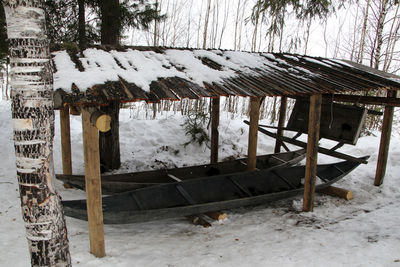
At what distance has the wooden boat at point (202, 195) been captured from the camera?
4.39 metres

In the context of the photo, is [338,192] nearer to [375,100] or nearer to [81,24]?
[375,100]

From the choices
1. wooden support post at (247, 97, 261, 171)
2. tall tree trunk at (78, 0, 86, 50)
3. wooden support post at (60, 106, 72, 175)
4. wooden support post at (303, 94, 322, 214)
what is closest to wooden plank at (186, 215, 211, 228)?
wooden support post at (303, 94, 322, 214)

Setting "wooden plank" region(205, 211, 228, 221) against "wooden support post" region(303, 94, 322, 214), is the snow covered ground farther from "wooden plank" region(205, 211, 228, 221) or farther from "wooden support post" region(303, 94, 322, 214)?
"wooden support post" region(303, 94, 322, 214)

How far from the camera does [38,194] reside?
2.00 metres

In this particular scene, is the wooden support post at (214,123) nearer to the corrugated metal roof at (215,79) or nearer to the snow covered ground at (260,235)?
the corrugated metal roof at (215,79)

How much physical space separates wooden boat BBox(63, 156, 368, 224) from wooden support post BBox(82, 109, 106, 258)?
0.39 m

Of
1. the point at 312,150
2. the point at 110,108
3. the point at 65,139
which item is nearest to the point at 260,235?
the point at 312,150

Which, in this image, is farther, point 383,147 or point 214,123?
point 214,123

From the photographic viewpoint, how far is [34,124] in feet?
6.38

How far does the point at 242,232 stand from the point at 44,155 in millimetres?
3613

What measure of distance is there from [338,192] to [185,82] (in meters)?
4.35

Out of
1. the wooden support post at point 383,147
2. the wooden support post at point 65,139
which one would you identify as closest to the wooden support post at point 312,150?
the wooden support post at point 383,147

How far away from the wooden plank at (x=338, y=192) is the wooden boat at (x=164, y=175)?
3.75 feet

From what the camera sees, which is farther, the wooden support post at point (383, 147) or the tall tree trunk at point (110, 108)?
the tall tree trunk at point (110, 108)
